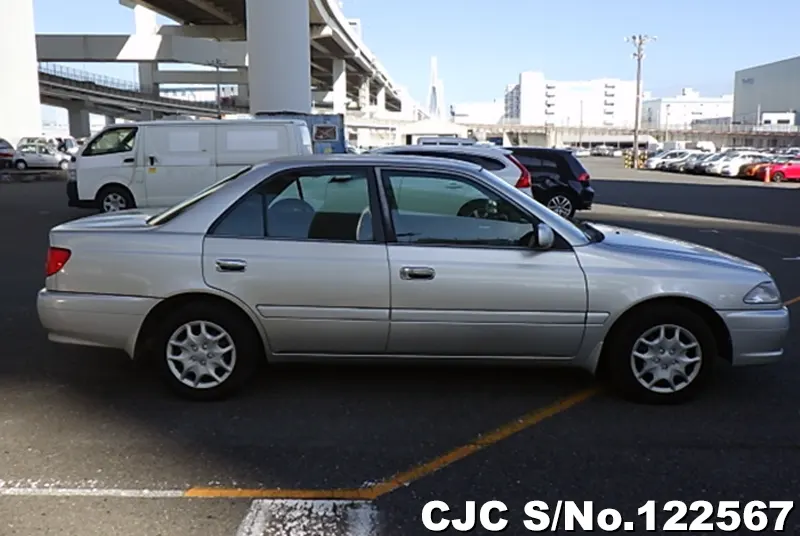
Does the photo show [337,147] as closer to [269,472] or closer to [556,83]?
[269,472]

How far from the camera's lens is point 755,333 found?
4.81m

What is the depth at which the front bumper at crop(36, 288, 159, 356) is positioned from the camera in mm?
4805

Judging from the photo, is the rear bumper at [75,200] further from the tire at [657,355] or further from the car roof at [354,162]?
the tire at [657,355]

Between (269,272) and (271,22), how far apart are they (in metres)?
28.7

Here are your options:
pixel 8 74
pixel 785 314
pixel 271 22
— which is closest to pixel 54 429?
pixel 785 314

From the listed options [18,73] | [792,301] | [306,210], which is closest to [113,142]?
[306,210]

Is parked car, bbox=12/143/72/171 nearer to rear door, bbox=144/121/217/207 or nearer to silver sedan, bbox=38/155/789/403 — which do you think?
rear door, bbox=144/121/217/207

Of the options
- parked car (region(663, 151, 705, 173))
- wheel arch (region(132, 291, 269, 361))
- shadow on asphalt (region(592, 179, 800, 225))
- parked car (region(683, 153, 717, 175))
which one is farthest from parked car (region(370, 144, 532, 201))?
parked car (region(663, 151, 705, 173))

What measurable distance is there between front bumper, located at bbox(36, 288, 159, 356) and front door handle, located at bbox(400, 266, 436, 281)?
5.20 ft

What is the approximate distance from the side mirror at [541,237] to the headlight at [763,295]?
4.34 ft

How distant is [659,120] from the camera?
168000mm

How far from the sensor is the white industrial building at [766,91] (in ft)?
427

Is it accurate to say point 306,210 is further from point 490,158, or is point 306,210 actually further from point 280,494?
point 490,158

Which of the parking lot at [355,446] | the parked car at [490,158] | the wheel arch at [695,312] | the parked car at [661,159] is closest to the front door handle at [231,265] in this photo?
the parking lot at [355,446]
